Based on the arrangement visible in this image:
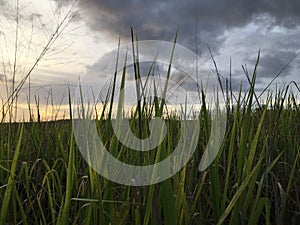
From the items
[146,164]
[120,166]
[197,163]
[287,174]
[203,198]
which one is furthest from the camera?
[287,174]

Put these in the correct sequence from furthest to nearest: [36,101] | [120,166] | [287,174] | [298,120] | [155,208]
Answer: [298,120] → [36,101] → [287,174] → [120,166] → [155,208]

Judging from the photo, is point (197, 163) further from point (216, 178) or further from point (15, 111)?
point (15, 111)

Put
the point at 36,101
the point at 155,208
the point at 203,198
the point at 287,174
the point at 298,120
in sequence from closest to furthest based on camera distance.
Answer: the point at 155,208 → the point at 203,198 → the point at 287,174 → the point at 36,101 → the point at 298,120

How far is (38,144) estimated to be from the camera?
2.49 metres

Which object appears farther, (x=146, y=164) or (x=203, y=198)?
(x=203, y=198)

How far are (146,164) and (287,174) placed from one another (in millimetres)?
1021

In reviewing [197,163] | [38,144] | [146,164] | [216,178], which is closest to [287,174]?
[197,163]

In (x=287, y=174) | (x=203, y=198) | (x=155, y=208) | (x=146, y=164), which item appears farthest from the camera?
(x=287, y=174)

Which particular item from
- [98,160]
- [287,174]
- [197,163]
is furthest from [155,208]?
[287,174]

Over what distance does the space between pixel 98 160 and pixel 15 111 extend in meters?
1.86

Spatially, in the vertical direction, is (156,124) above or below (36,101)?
below

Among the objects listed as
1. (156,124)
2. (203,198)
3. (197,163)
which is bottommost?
(203,198)

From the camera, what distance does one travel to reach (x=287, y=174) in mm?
1809

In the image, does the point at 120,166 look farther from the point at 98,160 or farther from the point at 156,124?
the point at 156,124
